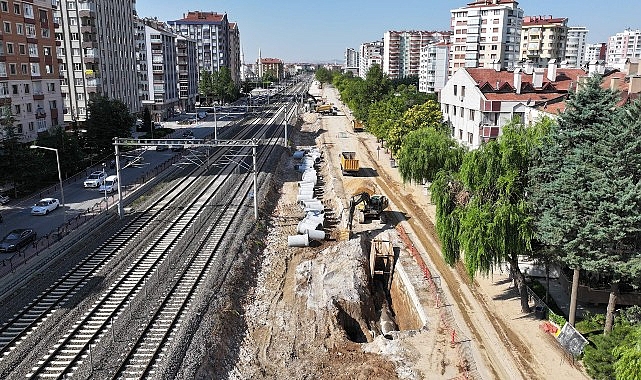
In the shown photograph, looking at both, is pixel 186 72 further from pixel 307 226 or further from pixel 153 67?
pixel 307 226

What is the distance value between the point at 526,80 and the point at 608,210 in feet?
117

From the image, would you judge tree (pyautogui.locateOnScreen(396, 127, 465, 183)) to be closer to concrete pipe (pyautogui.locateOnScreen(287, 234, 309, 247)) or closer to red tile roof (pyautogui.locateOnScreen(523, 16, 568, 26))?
concrete pipe (pyautogui.locateOnScreen(287, 234, 309, 247))

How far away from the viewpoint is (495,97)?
48.4 meters

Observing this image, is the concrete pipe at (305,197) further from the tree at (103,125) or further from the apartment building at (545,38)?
the apartment building at (545,38)

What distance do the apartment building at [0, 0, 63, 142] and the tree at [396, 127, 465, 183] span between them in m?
40.6

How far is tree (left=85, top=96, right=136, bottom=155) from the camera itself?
6475cm

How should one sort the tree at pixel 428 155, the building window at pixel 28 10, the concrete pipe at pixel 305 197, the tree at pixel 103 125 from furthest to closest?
1. the tree at pixel 103 125
2. the building window at pixel 28 10
3. the concrete pipe at pixel 305 197
4. the tree at pixel 428 155

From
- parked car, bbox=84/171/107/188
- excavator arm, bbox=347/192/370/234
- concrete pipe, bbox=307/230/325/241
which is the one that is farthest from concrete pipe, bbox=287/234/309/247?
parked car, bbox=84/171/107/188

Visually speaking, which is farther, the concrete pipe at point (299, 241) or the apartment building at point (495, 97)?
the apartment building at point (495, 97)

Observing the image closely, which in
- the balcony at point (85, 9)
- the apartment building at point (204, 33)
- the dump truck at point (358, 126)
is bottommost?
the dump truck at point (358, 126)

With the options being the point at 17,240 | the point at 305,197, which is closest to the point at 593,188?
the point at 305,197

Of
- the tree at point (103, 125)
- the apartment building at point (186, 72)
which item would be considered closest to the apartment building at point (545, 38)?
the apartment building at point (186, 72)

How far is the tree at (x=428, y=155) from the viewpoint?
42.1 m

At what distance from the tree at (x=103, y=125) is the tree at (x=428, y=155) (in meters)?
40.3
